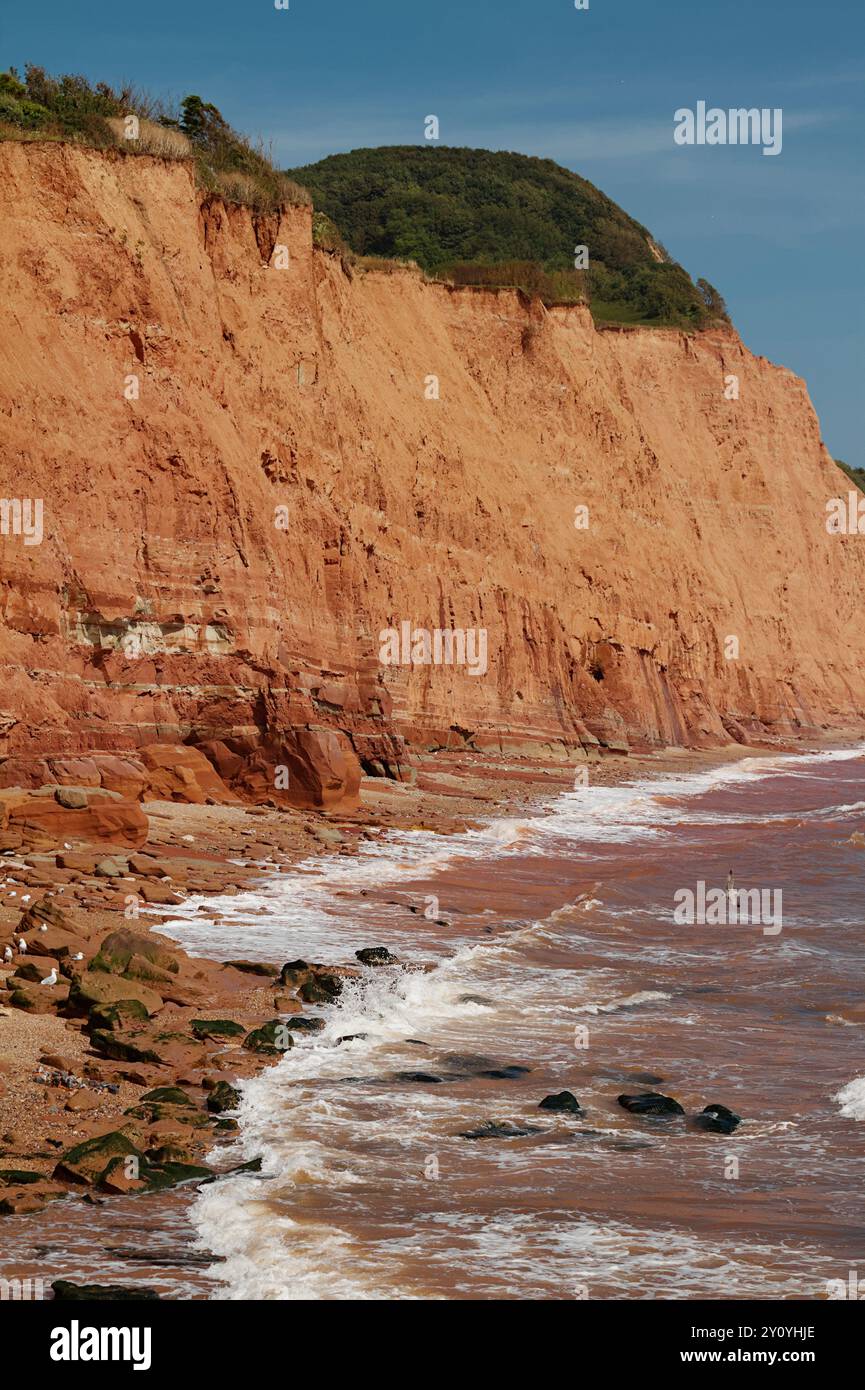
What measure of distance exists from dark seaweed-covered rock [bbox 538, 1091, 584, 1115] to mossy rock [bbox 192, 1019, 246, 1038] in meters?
2.27

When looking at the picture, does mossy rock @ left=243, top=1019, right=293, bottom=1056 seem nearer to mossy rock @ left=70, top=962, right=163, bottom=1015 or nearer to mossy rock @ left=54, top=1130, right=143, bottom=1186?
mossy rock @ left=70, top=962, right=163, bottom=1015

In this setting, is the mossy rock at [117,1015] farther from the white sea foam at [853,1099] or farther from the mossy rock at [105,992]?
the white sea foam at [853,1099]

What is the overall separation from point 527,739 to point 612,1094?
24.6 meters

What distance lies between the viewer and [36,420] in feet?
65.0

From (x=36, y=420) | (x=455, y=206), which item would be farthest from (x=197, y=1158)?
(x=455, y=206)

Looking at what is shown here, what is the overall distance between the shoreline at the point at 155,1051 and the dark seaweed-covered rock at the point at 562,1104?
6.17 feet

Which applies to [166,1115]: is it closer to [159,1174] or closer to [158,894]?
[159,1174]

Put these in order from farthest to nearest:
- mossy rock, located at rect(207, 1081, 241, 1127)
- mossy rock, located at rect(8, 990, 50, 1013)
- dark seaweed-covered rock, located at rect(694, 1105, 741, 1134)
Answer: mossy rock, located at rect(8, 990, 50, 1013) < dark seaweed-covered rock, located at rect(694, 1105, 741, 1134) < mossy rock, located at rect(207, 1081, 241, 1127)

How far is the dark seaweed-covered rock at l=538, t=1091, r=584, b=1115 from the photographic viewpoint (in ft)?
28.4

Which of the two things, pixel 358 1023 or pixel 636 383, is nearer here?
pixel 358 1023

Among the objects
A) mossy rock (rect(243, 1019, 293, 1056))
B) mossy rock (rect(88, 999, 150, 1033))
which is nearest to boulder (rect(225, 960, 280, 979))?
mossy rock (rect(243, 1019, 293, 1056))

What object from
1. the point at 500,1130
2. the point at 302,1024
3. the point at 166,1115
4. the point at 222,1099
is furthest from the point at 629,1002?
the point at 166,1115
